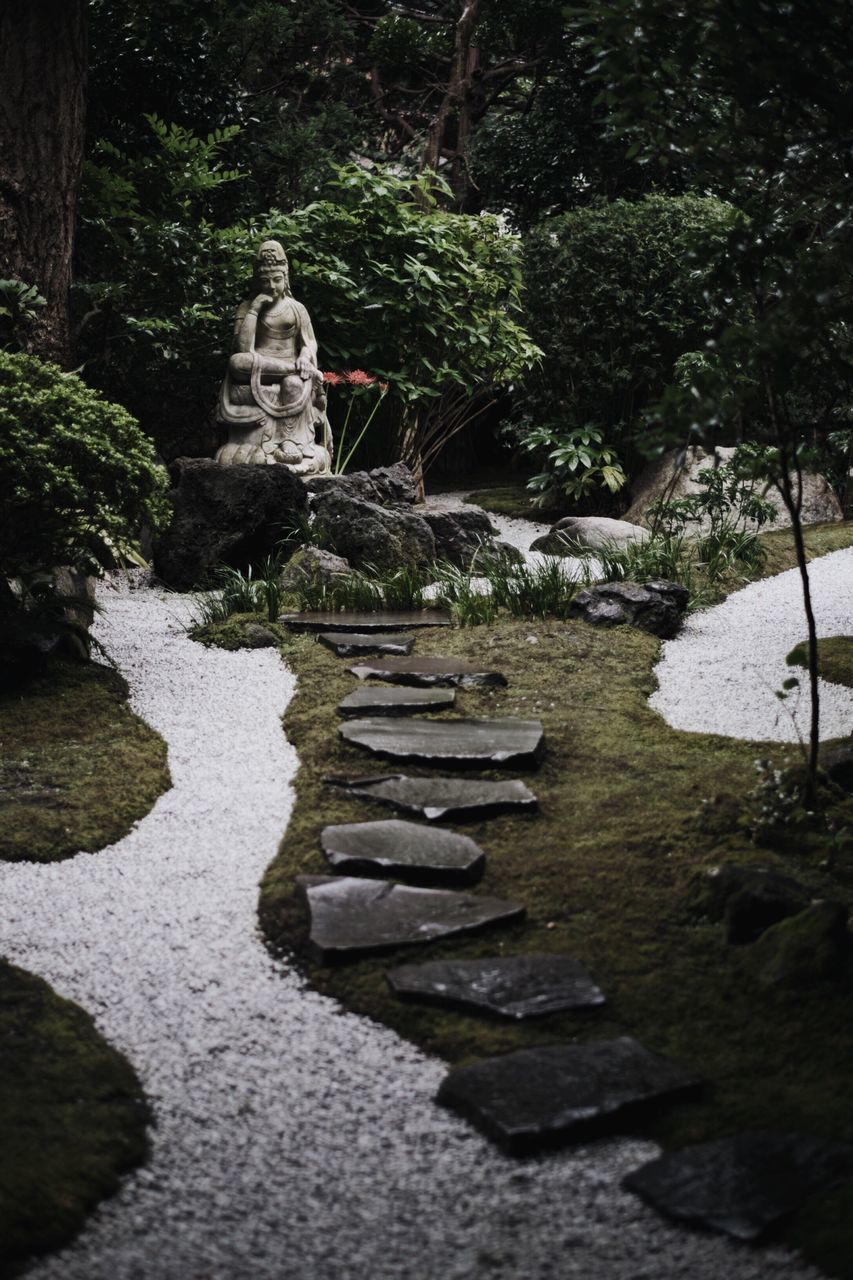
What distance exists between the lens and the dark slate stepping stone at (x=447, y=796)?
4012mm

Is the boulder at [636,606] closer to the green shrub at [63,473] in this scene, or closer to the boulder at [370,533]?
the boulder at [370,533]

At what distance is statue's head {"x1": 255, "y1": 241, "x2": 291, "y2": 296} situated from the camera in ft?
30.4

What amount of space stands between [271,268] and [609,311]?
11.2 ft

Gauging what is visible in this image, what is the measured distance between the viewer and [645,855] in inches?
146

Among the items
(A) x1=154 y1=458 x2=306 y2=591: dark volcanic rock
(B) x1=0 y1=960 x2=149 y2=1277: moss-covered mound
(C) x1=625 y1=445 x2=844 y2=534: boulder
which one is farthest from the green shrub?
(C) x1=625 y1=445 x2=844 y2=534: boulder

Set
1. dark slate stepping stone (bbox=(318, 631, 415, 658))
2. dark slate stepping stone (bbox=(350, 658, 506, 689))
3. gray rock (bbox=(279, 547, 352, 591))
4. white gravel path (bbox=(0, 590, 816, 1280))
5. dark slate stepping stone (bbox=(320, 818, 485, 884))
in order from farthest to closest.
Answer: gray rock (bbox=(279, 547, 352, 591)) < dark slate stepping stone (bbox=(318, 631, 415, 658)) < dark slate stepping stone (bbox=(350, 658, 506, 689)) < dark slate stepping stone (bbox=(320, 818, 485, 884)) < white gravel path (bbox=(0, 590, 816, 1280))

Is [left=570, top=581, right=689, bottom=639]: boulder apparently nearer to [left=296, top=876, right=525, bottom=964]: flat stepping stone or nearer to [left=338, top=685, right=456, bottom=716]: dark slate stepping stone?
[left=338, top=685, right=456, bottom=716]: dark slate stepping stone

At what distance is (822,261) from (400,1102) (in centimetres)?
245

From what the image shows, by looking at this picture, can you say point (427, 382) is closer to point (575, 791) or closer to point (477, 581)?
point (477, 581)

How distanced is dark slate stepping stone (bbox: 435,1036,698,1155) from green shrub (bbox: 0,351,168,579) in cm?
339

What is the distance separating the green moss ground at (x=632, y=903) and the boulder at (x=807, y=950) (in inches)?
1.3

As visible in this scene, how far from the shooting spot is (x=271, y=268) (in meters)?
9.28

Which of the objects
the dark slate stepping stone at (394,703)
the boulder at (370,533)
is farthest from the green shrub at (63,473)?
the boulder at (370,533)

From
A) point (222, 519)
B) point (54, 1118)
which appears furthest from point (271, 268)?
point (54, 1118)
